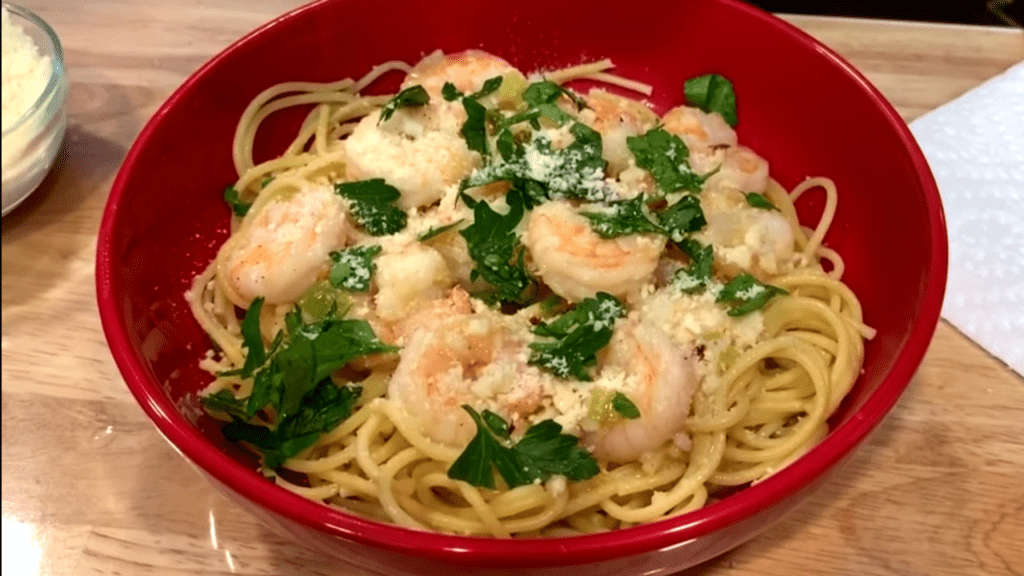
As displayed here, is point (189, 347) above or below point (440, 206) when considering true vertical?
below

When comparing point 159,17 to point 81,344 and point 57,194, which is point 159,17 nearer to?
point 57,194

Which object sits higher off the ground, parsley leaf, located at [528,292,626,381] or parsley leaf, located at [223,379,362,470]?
parsley leaf, located at [528,292,626,381]

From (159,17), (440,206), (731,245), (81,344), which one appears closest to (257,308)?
(440,206)

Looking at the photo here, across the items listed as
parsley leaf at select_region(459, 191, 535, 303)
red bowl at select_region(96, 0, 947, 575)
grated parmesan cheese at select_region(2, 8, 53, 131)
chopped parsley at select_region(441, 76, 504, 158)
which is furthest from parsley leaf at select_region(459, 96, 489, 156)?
grated parmesan cheese at select_region(2, 8, 53, 131)

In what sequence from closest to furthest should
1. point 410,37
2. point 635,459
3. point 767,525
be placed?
1. point 767,525
2. point 635,459
3. point 410,37

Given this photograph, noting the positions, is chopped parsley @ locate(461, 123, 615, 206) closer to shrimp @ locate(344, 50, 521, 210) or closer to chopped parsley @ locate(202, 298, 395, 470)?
shrimp @ locate(344, 50, 521, 210)

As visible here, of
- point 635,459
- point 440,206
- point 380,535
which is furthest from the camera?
point 440,206

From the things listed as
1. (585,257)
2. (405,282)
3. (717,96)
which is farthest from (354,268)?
(717,96)
